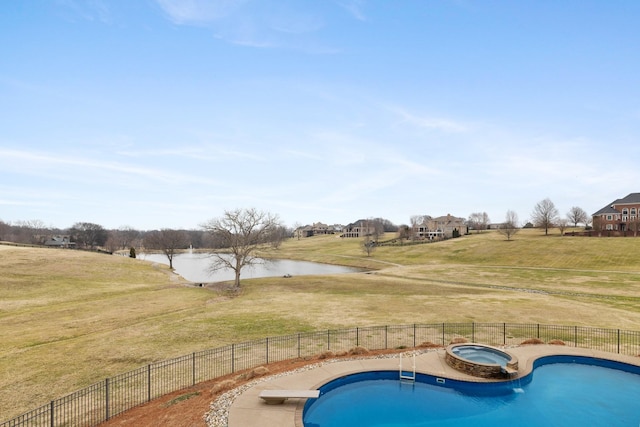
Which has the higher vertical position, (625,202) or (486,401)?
(625,202)

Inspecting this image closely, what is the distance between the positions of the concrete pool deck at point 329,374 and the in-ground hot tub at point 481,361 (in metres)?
0.39

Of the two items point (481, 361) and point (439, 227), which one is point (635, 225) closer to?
point (439, 227)

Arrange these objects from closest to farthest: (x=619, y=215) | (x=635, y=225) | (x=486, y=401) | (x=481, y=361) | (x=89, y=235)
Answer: (x=486, y=401)
(x=481, y=361)
(x=635, y=225)
(x=619, y=215)
(x=89, y=235)

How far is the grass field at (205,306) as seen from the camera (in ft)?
74.7

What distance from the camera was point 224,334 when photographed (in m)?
27.8

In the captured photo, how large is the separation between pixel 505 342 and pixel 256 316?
21.7 meters

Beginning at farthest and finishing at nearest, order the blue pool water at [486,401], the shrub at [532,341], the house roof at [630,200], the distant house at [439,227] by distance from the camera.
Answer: the distant house at [439,227]
the house roof at [630,200]
the shrub at [532,341]
the blue pool water at [486,401]

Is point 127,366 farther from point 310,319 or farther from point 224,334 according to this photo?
point 310,319

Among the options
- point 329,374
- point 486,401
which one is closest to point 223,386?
point 329,374

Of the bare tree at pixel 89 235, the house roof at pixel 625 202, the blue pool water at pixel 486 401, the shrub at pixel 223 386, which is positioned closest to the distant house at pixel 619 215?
the house roof at pixel 625 202

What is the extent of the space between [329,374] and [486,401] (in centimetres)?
820

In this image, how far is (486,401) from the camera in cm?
1792

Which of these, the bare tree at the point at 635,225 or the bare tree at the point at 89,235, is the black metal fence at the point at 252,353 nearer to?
the bare tree at the point at 635,225

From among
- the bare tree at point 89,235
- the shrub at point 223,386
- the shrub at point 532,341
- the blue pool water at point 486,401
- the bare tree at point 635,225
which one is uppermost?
the bare tree at point 635,225
